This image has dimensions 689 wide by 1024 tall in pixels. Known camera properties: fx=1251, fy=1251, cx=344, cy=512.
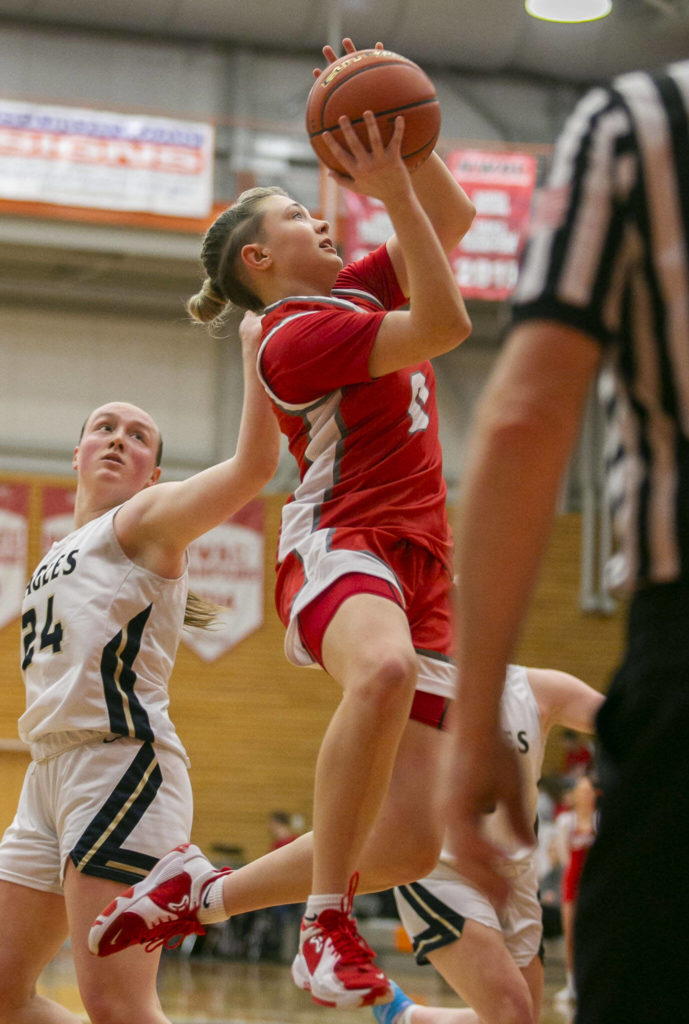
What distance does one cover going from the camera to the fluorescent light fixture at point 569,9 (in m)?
15.5

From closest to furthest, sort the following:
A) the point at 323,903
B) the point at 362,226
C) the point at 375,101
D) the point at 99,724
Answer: the point at 323,903 → the point at 375,101 → the point at 99,724 → the point at 362,226

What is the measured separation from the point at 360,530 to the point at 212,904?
1.06m

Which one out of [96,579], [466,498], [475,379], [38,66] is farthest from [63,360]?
[466,498]

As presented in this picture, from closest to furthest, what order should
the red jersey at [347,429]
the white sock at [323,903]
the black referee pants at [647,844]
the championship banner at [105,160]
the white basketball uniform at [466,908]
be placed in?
the black referee pants at [647,844] < the white sock at [323,903] < the red jersey at [347,429] < the white basketball uniform at [466,908] < the championship banner at [105,160]

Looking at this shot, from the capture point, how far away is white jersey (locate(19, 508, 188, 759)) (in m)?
3.57

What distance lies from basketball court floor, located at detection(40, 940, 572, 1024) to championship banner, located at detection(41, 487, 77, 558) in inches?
186

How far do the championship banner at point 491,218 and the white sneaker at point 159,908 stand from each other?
475 inches

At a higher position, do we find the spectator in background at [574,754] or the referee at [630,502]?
the referee at [630,502]

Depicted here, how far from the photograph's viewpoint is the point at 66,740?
357cm

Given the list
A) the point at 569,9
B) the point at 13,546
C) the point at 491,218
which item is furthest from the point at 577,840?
the point at 569,9

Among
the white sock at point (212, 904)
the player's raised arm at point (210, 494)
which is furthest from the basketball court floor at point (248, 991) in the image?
the player's raised arm at point (210, 494)

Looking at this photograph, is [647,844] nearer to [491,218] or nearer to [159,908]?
[159,908]

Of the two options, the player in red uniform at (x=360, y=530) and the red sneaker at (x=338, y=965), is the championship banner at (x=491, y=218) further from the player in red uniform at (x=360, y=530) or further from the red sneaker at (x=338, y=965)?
the red sneaker at (x=338, y=965)

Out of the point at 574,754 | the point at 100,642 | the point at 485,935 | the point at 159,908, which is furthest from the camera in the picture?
the point at 574,754
